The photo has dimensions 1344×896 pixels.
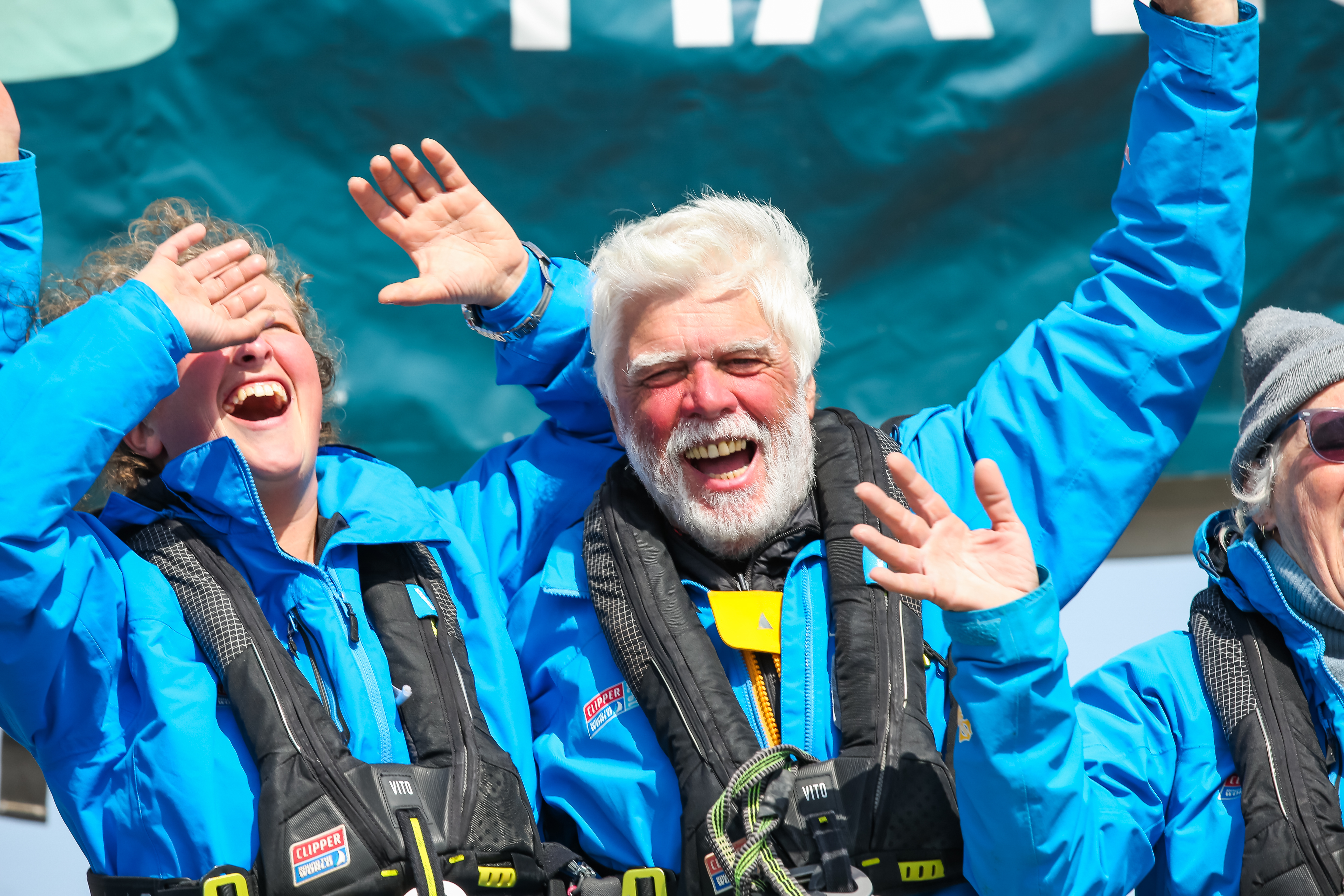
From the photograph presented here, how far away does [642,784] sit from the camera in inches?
76.9

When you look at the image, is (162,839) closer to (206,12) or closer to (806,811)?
(806,811)

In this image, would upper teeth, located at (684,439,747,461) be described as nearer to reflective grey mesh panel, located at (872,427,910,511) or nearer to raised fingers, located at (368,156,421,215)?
reflective grey mesh panel, located at (872,427,910,511)

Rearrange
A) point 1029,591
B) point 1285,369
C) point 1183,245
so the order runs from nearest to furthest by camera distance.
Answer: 1. point 1029,591
2. point 1285,369
3. point 1183,245

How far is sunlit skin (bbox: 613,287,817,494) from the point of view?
2.12 metres

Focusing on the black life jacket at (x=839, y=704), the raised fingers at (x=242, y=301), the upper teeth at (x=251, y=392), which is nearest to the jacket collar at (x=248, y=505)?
the upper teeth at (x=251, y=392)

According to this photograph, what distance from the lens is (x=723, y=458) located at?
2.18 metres

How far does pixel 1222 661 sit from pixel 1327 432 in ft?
1.31

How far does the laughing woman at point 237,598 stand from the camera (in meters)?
1.69

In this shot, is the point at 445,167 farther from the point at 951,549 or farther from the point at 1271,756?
the point at 1271,756

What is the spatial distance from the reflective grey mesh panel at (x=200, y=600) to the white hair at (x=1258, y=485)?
1.62 metres

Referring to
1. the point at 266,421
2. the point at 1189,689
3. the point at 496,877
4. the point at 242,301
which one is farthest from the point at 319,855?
the point at 1189,689

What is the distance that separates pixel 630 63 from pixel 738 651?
1.92 meters

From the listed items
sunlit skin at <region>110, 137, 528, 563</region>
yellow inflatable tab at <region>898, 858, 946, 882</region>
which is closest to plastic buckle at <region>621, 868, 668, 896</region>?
yellow inflatable tab at <region>898, 858, 946, 882</region>

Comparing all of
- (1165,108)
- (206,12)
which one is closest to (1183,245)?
(1165,108)
